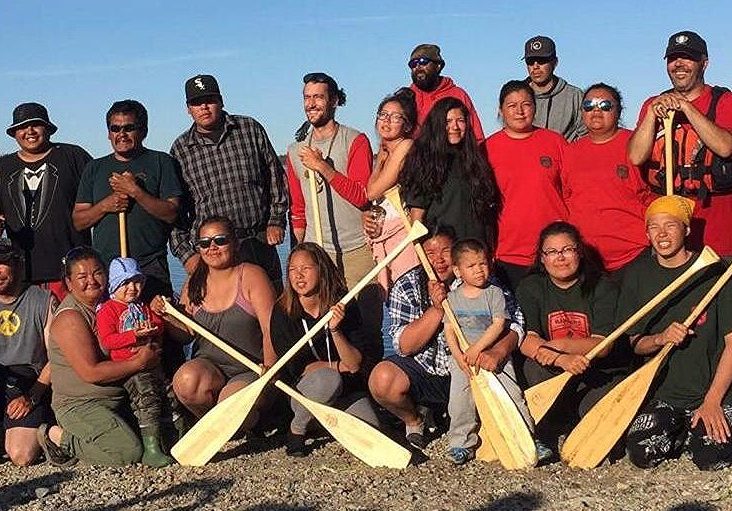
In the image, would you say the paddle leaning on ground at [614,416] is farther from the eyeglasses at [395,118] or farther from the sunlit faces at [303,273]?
the eyeglasses at [395,118]

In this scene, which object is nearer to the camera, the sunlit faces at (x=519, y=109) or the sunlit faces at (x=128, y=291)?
the sunlit faces at (x=128, y=291)

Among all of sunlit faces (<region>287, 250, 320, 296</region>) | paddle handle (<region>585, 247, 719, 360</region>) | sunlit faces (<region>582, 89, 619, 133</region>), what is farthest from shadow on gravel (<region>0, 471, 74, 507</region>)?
sunlit faces (<region>582, 89, 619, 133</region>)

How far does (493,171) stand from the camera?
6.75 meters

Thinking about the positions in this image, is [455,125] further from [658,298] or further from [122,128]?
[122,128]

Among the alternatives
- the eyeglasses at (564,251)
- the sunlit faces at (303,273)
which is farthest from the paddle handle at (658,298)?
the sunlit faces at (303,273)

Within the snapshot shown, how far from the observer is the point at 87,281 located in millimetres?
6570

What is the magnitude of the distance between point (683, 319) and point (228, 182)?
3272 millimetres

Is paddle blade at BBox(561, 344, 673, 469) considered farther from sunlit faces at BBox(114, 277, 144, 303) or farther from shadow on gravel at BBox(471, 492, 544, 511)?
sunlit faces at BBox(114, 277, 144, 303)

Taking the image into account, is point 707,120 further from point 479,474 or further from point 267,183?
point 267,183

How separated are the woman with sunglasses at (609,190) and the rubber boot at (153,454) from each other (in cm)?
304

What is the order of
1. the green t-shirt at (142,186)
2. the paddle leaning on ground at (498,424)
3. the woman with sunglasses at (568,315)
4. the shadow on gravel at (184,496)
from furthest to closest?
the green t-shirt at (142,186)
the woman with sunglasses at (568,315)
the paddle leaning on ground at (498,424)
the shadow on gravel at (184,496)

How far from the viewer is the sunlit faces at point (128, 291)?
651cm

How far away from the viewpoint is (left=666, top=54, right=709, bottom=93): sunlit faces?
259 inches

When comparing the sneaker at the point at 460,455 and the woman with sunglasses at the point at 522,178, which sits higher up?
the woman with sunglasses at the point at 522,178
